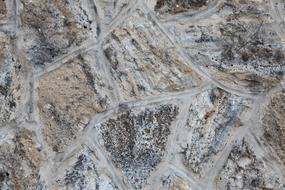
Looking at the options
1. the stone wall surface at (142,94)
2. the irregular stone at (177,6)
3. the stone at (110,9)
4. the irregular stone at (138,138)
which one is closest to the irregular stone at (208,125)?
the stone wall surface at (142,94)

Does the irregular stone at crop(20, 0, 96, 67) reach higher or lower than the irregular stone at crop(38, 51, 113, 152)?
higher

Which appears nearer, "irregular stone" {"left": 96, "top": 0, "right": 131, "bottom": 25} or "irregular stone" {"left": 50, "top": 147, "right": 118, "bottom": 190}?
"irregular stone" {"left": 96, "top": 0, "right": 131, "bottom": 25}

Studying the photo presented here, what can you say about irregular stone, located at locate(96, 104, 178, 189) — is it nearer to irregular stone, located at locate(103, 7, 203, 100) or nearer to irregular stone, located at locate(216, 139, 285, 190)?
irregular stone, located at locate(103, 7, 203, 100)

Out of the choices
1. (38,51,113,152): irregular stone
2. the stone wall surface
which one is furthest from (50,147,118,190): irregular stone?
(38,51,113,152): irregular stone

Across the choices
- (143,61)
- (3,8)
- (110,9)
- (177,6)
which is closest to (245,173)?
(143,61)

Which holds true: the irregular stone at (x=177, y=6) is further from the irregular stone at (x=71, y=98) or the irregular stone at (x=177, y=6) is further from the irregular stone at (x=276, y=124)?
the irregular stone at (x=276, y=124)

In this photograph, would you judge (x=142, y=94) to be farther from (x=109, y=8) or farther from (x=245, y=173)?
(x=245, y=173)

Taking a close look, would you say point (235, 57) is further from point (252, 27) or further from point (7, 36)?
point (7, 36)
